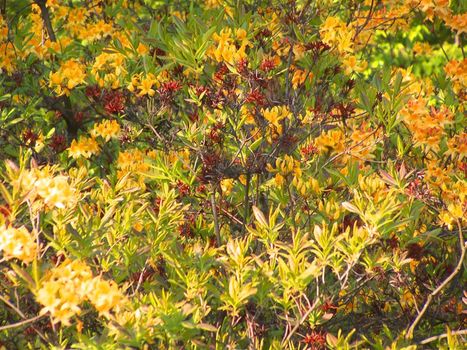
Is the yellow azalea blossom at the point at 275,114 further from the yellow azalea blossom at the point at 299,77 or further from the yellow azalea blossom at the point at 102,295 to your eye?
the yellow azalea blossom at the point at 102,295

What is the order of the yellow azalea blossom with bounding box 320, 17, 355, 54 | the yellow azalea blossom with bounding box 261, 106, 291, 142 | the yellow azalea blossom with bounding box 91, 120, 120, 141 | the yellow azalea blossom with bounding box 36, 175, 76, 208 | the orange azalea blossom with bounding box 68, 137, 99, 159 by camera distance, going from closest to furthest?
the yellow azalea blossom with bounding box 36, 175, 76, 208 → the yellow azalea blossom with bounding box 261, 106, 291, 142 → the yellow azalea blossom with bounding box 320, 17, 355, 54 → the yellow azalea blossom with bounding box 91, 120, 120, 141 → the orange azalea blossom with bounding box 68, 137, 99, 159

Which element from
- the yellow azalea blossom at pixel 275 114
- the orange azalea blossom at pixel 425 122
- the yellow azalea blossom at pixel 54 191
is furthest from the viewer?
the orange azalea blossom at pixel 425 122

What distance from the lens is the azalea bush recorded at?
226 centimetres

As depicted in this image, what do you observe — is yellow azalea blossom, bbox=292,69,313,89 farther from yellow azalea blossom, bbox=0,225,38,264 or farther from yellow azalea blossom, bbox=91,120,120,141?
yellow azalea blossom, bbox=0,225,38,264

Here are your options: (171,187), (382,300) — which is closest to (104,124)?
(171,187)

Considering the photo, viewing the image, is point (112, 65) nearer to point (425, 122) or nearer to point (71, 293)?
point (425, 122)

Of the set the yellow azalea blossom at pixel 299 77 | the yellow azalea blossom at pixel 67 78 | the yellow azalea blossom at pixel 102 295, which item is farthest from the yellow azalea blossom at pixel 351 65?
the yellow azalea blossom at pixel 102 295

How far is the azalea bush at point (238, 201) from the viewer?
2.26 m

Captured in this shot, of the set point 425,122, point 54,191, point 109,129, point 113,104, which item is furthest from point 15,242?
point 425,122

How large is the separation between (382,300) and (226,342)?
2.91 feet

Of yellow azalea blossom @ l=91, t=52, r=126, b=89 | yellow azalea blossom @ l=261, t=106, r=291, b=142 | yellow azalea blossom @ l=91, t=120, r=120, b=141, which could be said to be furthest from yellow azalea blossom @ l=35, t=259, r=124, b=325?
yellow azalea blossom @ l=91, t=52, r=126, b=89

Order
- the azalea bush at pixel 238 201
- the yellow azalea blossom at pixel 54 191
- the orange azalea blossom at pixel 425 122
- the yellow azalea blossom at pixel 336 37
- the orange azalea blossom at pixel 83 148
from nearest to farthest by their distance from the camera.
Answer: the yellow azalea blossom at pixel 54 191 → the azalea bush at pixel 238 201 → the orange azalea blossom at pixel 425 122 → the yellow azalea blossom at pixel 336 37 → the orange azalea blossom at pixel 83 148

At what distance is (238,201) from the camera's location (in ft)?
10.6

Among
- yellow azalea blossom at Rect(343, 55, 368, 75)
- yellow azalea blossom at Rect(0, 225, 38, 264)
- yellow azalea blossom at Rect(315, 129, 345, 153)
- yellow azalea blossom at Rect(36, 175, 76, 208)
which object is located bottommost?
yellow azalea blossom at Rect(315, 129, 345, 153)
